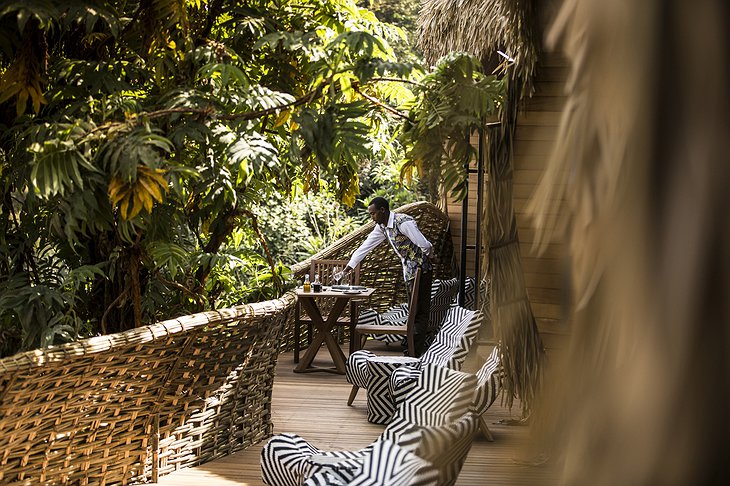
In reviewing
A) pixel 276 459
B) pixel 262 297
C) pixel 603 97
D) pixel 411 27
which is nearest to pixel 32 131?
pixel 276 459

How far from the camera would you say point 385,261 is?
1030 centimetres

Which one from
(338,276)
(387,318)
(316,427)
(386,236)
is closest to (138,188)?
(316,427)

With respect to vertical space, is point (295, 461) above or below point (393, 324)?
above

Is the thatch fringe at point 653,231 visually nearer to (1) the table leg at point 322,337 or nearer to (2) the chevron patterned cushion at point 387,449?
(2) the chevron patterned cushion at point 387,449

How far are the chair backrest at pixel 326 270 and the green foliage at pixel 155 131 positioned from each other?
10.5 ft

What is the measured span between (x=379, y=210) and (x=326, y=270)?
1160 mm

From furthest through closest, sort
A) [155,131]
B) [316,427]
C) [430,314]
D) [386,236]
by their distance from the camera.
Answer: [430,314] < [386,236] < [316,427] < [155,131]

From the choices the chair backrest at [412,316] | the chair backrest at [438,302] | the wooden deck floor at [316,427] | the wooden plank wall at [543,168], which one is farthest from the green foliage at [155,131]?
the chair backrest at [438,302]

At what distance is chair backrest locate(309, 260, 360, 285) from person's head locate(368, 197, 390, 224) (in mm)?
742

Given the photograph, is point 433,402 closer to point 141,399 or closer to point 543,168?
point 141,399

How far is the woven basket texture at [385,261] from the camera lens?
9477 millimetres

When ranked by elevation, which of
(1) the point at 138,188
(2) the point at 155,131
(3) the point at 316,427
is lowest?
(3) the point at 316,427

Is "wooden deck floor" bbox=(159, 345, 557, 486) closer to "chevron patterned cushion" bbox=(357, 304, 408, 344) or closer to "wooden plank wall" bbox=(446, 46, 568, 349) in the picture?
"chevron patterned cushion" bbox=(357, 304, 408, 344)

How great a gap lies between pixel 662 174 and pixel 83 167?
3.81 metres
